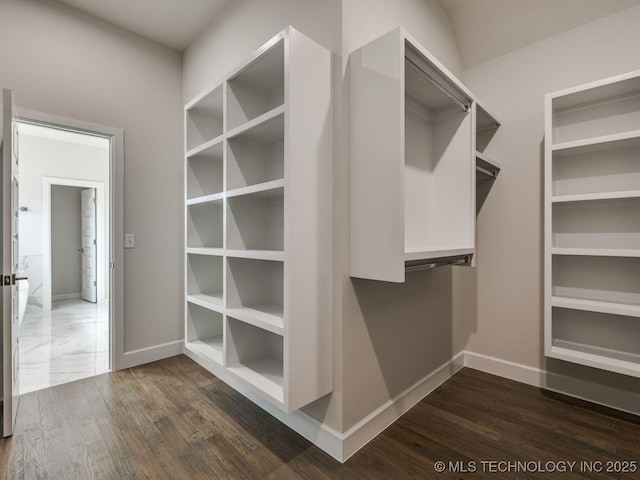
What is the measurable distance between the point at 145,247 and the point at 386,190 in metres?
2.36

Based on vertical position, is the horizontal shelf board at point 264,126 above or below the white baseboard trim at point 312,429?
above

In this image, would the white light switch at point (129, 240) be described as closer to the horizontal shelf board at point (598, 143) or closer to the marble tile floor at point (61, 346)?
the marble tile floor at point (61, 346)

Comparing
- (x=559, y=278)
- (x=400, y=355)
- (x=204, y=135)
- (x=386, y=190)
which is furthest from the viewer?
(x=204, y=135)

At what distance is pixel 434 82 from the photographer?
68.2 inches

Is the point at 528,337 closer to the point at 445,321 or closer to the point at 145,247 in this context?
the point at 445,321

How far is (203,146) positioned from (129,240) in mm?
1254

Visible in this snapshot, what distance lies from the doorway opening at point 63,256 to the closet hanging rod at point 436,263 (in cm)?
251

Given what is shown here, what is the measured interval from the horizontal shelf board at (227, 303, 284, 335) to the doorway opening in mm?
1665

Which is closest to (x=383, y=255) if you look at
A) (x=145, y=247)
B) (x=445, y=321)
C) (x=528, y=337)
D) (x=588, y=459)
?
(x=445, y=321)

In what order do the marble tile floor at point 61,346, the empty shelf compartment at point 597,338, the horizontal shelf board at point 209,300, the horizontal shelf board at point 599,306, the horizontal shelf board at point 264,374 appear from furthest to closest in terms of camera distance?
1. the marble tile floor at point 61,346
2. the horizontal shelf board at point 209,300
3. the empty shelf compartment at point 597,338
4. the horizontal shelf board at point 599,306
5. the horizontal shelf board at point 264,374

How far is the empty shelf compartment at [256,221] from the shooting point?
1881mm

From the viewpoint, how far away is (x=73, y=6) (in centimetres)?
243

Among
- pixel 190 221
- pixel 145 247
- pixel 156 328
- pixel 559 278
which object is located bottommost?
pixel 156 328

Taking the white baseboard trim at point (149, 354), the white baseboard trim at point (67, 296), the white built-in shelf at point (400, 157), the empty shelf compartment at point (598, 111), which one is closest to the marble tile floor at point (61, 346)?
the white baseboard trim at point (149, 354)
